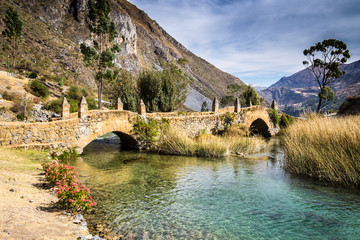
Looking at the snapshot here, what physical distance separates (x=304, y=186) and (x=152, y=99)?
698 inches

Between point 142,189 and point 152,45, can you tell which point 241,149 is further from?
point 152,45

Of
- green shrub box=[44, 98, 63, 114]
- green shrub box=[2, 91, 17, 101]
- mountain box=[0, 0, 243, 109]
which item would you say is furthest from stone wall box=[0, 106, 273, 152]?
mountain box=[0, 0, 243, 109]

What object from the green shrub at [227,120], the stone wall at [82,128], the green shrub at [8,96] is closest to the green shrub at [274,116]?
the green shrub at [227,120]

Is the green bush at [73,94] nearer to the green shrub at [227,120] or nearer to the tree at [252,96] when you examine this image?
the green shrub at [227,120]

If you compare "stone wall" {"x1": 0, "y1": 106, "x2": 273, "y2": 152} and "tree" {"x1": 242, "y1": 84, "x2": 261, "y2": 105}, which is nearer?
"stone wall" {"x1": 0, "y1": 106, "x2": 273, "y2": 152}

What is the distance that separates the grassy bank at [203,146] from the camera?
15.4 meters

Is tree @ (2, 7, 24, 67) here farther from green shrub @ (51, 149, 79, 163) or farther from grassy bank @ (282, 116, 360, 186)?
grassy bank @ (282, 116, 360, 186)

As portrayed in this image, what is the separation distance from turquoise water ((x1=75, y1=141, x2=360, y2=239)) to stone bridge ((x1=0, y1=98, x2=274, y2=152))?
2197mm

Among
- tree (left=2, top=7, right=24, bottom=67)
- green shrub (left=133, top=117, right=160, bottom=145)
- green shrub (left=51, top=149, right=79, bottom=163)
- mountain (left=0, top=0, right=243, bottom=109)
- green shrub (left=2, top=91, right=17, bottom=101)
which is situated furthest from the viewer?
mountain (left=0, top=0, right=243, bottom=109)

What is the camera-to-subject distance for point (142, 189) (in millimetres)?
8750

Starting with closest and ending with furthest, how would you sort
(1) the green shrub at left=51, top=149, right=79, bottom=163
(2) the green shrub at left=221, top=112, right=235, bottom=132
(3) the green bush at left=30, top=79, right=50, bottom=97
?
(1) the green shrub at left=51, top=149, right=79, bottom=163, (2) the green shrub at left=221, top=112, right=235, bottom=132, (3) the green bush at left=30, top=79, right=50, bottom=97

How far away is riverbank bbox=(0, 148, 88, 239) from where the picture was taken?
4297 mm

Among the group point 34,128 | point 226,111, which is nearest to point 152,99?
point 226,111

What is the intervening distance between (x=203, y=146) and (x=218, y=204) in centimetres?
824
